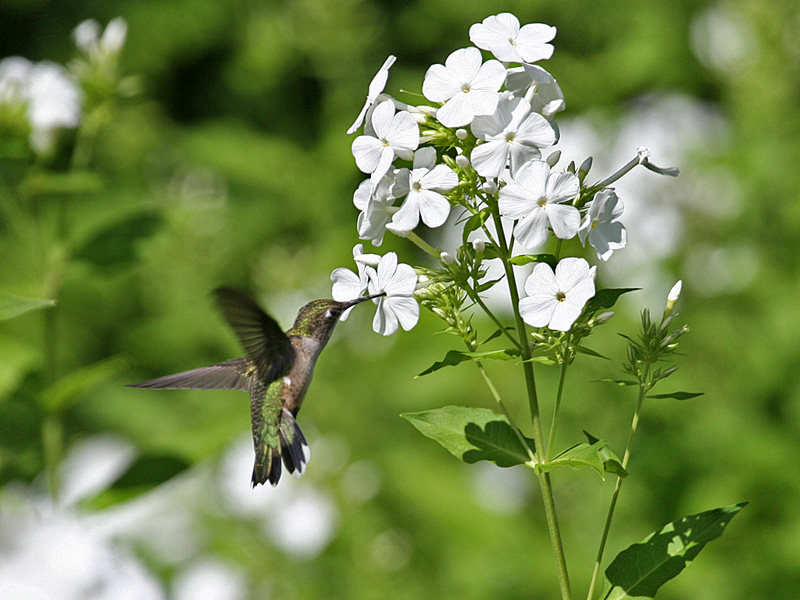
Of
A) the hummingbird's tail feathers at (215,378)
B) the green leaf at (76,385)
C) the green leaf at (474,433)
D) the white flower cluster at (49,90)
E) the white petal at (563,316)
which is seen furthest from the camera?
the white flower cluster at (49,90)

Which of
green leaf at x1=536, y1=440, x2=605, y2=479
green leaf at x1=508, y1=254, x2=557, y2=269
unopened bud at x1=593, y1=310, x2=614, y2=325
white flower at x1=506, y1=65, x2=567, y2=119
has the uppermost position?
white flower at x1=506, y1=65, x2=567, y2=119

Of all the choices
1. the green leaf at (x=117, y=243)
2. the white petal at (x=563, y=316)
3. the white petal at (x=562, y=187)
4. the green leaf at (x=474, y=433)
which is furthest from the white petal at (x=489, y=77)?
the green leaf at (x=117, y=243)

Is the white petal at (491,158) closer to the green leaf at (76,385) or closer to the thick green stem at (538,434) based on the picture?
the thick green stem at (538,434)

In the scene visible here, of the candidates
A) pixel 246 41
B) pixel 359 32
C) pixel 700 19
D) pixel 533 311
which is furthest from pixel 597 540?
pixel 246 41

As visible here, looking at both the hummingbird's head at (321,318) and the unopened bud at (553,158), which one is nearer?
the unopened bud at (553,158)

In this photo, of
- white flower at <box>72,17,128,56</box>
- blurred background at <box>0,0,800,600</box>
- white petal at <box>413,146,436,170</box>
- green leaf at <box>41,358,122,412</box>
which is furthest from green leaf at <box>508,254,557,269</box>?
white flower at <box>72,17,128,56</box>

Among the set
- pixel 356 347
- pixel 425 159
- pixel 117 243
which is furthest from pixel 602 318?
pixel 356 347

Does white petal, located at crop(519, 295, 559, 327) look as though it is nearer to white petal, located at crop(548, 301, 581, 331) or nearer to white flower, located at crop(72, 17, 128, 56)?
white petal, located at crop(548, 301, 581, 331)
